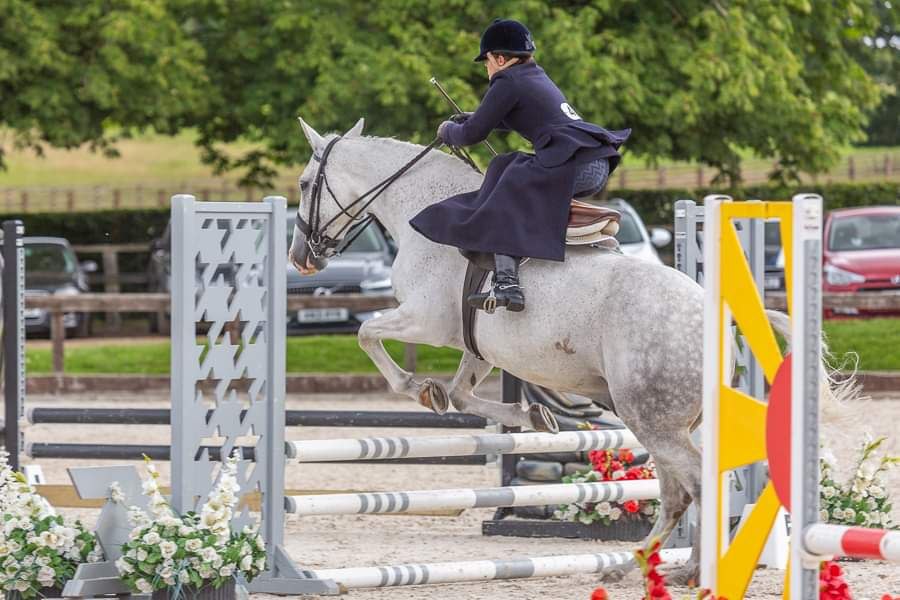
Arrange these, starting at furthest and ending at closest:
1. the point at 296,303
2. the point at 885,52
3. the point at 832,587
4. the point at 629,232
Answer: the point at 885,52
the point at 629,232
the point at 296,303
the point at 832,587

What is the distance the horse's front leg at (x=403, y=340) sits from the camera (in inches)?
241

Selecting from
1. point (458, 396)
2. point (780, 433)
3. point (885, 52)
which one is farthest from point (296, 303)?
point (780, 433)

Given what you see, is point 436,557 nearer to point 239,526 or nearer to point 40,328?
point 239,526

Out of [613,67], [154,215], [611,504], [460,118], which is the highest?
[613,67]

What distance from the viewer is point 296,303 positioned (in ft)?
53.2

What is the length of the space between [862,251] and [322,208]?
12639 mm

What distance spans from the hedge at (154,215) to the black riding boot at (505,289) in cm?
2104

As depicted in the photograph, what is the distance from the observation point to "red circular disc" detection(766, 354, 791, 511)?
12.6 feet

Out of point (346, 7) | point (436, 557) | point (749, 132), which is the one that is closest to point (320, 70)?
point (346, 7)

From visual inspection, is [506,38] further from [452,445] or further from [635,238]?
[635,238]

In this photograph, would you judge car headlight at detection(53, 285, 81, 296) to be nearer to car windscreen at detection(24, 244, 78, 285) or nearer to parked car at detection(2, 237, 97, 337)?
parked car at detection(2, 237, 97, 337)

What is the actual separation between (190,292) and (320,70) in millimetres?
12068

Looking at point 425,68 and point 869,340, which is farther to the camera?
point 425,68

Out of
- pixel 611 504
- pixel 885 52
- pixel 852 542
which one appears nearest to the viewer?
pixel 852 542
